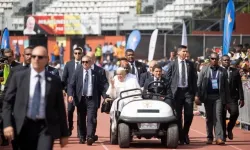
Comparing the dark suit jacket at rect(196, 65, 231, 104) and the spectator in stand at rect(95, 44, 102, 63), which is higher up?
the dark suit jacket at rect(196, 65, 231, 104)

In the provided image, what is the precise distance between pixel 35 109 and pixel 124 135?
20.4 feet

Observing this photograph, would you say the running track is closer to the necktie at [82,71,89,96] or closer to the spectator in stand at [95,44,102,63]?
the necktie at [82,71,89,96]

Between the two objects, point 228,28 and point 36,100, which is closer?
point 36,100

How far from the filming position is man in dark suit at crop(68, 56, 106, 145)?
1633cm

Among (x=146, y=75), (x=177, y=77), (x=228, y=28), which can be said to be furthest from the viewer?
(x=228, y=28)

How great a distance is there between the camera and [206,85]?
16656 millimetres

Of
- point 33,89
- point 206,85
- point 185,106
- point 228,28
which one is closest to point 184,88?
point 185,106

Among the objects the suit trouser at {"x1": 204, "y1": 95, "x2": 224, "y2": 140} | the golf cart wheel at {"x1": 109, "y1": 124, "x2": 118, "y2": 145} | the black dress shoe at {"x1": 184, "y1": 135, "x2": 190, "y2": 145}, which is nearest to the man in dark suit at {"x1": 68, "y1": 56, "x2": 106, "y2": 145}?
the golf cart wheel at {"x1": 109, "y1": 124, "x2": 118, "y2": 145}

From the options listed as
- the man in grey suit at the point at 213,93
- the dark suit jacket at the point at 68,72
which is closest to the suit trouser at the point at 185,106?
the man in grey suit at the point at 213,93

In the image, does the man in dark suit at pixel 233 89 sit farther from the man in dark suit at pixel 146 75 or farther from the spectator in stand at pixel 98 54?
the spectator in stand at pixel 98 54

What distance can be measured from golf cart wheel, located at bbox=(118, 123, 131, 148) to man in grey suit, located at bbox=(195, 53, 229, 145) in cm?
203

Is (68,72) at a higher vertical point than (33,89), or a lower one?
lower

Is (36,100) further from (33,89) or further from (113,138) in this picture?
(113,138)

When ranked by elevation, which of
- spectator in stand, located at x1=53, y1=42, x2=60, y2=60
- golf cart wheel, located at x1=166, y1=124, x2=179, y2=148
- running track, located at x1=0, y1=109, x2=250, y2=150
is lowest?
running track, located at x1=0, y1=109, x2=250, y2=150
